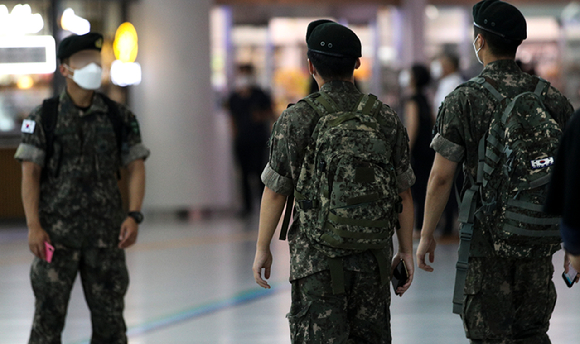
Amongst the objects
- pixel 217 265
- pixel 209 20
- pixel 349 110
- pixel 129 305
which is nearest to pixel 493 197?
pixel 349 110

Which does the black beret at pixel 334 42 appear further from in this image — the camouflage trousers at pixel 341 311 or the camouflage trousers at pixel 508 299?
the camouflage trousers at pixel 508 299

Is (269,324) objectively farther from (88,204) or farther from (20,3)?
(20,3)

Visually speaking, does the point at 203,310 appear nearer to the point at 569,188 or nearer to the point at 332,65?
the point at 332,65

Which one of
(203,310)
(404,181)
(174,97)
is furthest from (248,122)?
(404,181)

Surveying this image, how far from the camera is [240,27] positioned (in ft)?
35.6

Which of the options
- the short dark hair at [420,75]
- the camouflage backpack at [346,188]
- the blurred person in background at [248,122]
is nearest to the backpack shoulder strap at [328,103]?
the camouflage backpack at [346,188]

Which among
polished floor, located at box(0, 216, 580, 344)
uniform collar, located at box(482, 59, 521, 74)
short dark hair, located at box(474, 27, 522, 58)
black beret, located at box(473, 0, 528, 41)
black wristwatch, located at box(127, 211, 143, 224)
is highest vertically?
black beret, located at box(473, 0, 528, 41)

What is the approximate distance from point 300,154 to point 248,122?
715 cm

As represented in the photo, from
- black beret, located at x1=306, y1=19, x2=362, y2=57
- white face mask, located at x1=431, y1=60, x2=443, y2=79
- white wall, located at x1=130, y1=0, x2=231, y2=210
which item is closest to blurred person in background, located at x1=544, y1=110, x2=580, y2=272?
black beret, located at x1=306, y1=19, x2=362, y2=57

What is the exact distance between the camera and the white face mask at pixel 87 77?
3533mm

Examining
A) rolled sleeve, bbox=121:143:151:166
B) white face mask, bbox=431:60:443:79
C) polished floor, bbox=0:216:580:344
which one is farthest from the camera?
white face mask, bbox=431:60:443:79

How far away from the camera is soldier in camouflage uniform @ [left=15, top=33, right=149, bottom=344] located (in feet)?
11.1

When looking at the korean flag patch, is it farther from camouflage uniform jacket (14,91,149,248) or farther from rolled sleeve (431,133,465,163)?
rolled sleeve (431,133,465,163)

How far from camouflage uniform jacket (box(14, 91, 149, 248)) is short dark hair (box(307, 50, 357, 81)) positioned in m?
1.35
